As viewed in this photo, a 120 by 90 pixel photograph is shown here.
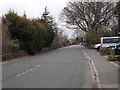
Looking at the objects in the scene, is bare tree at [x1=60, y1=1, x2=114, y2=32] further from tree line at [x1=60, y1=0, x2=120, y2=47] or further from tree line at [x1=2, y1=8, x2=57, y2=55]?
tree line at [x1=2, y1=8, x2=57, y2=55]

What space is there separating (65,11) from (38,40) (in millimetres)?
23173

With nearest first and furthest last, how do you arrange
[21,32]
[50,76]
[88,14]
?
[50,76], [21,32], [88,14]

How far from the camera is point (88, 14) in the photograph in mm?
61875

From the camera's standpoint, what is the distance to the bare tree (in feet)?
196

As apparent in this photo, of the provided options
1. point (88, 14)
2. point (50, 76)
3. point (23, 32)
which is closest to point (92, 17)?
point (88, 14)

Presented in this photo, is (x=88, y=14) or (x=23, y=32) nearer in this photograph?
(x=23, y=32)

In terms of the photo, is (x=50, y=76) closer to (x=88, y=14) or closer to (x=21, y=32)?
(x=21, y=32)

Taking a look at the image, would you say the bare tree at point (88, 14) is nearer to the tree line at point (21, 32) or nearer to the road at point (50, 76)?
the tree line at point (21, 32)

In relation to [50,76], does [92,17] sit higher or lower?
higher

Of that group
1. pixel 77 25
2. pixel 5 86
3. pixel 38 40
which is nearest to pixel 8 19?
pixel 38 40

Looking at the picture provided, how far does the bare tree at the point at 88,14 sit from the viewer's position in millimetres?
59750

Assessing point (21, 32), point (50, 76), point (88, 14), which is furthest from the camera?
point (88, 14)

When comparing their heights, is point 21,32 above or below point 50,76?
above

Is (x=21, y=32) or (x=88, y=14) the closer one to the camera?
(x=21, y=32)
